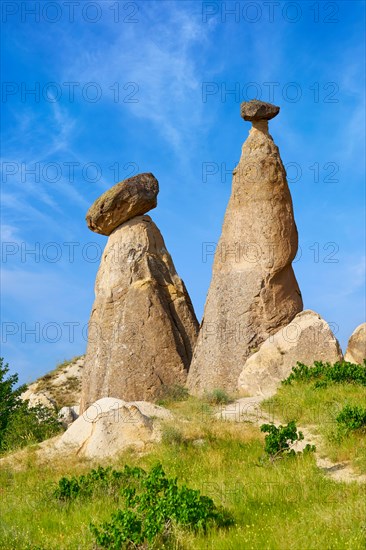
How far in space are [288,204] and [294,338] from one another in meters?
5.13

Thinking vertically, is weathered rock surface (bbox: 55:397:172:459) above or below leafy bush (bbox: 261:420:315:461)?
above

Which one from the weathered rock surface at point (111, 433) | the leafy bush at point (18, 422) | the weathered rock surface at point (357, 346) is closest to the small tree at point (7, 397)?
the leafy bush at point (18, 422)

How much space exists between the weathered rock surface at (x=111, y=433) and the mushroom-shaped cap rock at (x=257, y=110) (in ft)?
38.7

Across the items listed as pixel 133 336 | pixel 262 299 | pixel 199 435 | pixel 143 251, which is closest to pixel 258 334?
pixel 262 299

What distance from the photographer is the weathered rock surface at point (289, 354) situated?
53.4ft

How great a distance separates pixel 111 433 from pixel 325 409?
4.12m

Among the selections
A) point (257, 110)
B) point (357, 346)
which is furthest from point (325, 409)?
point (257, 110)

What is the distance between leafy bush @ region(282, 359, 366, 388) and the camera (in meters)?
14.4

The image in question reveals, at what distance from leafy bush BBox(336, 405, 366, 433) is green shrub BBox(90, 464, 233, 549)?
3902 millimetres

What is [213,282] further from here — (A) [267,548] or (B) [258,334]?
(A) [267,548]

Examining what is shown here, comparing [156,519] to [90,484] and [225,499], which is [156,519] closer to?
[225,499]

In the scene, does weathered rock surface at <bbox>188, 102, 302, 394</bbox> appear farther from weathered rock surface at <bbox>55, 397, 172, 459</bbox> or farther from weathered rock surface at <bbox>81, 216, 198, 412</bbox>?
weathered rock surface at <bbox>55, 397, 172, 459</bbox>

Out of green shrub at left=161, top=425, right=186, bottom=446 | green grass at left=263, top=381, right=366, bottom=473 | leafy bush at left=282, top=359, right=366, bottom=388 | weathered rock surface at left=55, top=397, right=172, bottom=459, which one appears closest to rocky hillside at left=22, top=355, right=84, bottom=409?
leafy bush at left=282, top=359, right=366, bottom=388

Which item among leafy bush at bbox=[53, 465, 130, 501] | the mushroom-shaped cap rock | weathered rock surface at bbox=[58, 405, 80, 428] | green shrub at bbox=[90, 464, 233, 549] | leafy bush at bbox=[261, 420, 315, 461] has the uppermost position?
the mushroom-shaped cap rock
